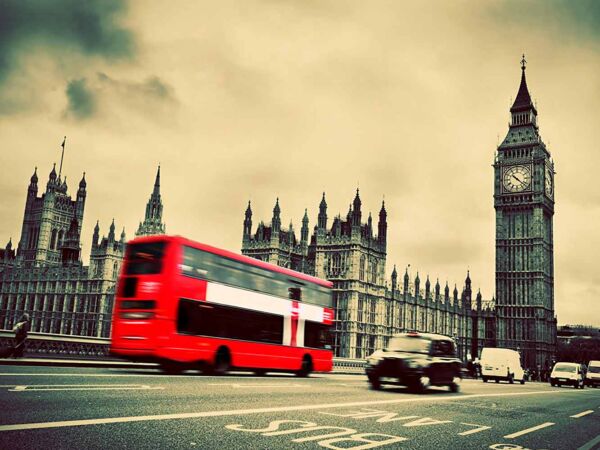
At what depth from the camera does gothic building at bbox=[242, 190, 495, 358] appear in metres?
65.6

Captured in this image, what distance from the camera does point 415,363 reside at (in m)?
14.4

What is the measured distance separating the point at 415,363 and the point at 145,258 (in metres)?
8.03

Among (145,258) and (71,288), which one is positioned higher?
(71,288)

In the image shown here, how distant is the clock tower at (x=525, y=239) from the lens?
88.4 m

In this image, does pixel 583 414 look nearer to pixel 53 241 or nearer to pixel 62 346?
pixel 62 346

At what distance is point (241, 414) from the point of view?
784 centimetres

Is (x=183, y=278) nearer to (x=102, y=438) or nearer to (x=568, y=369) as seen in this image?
(x=102, y=438)

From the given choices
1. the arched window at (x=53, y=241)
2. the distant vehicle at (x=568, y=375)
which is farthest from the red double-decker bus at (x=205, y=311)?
the arched window at (x=53, y=241)

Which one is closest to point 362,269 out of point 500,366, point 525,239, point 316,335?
point 500,366

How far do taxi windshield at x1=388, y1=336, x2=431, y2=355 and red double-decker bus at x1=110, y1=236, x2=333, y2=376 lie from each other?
4.99 metres

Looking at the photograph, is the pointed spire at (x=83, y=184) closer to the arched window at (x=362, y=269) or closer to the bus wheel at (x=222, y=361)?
the arched window at (x=362, y=269)

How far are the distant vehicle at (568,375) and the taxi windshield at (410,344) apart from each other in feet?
58.0

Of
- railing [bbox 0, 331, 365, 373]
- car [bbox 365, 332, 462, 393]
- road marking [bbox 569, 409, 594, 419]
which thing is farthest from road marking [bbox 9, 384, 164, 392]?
railing [bbox 0, 331, 365, 373]

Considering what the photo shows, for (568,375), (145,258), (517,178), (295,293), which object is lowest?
(568,375)
